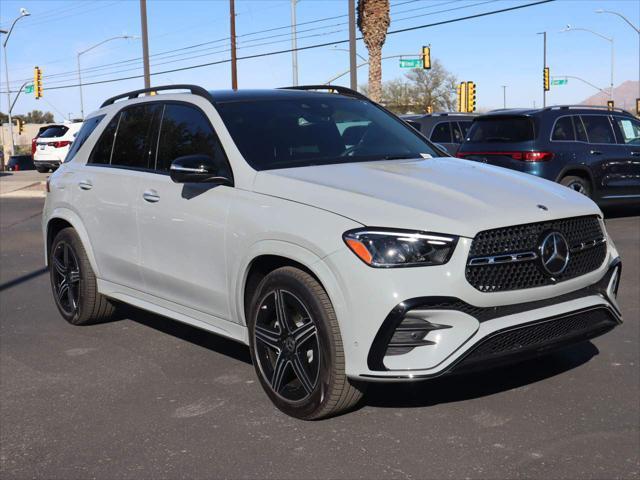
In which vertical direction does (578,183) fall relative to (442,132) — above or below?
below

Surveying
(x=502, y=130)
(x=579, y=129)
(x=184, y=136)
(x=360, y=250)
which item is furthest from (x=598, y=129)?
(x=360, y=250)

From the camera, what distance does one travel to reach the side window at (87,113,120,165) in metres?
6.08

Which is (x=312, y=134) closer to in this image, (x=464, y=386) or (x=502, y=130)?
(x=464, y=386)

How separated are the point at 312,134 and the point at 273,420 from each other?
1.84m

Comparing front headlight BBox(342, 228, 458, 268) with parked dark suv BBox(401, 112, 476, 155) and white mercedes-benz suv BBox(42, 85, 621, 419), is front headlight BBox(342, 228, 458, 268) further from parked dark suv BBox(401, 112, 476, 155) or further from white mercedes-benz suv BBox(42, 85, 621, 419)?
parked dark suv BBox(401, 112, 476, 155)

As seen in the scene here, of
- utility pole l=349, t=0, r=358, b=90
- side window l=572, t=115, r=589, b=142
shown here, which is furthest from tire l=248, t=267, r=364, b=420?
utility pole l=349, t=0, r=358, b=90

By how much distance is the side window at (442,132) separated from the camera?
55.1ft

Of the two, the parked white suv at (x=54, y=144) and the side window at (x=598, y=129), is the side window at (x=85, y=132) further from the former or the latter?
the parked white suv at (x=54, y=144)

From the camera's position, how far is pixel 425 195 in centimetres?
399

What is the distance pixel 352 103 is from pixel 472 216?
2.17 m

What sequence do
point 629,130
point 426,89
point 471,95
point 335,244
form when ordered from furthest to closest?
point 426,89 < point 471,95 < point 629,130 < point 335,244

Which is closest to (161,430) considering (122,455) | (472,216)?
(122,455)

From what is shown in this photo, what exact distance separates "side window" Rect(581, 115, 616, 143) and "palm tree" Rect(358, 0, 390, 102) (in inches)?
528

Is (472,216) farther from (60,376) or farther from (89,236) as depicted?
(89,236)
